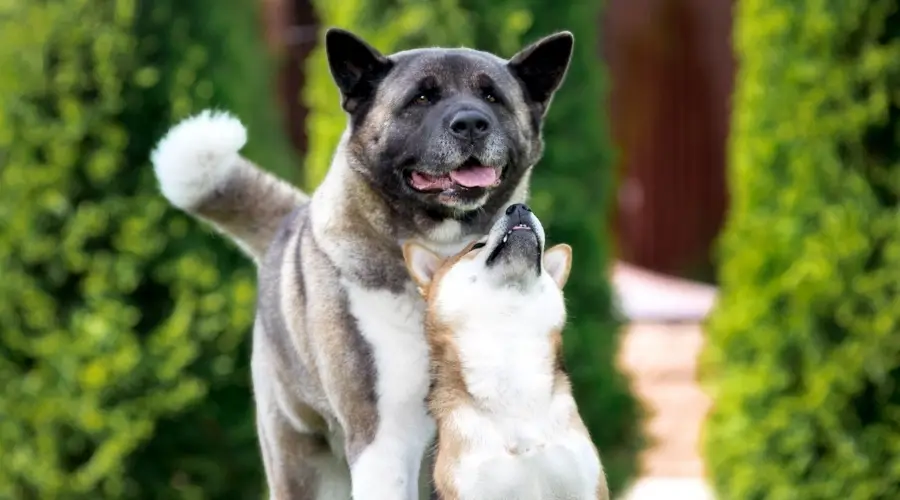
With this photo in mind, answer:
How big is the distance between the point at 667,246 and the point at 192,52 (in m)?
7.24

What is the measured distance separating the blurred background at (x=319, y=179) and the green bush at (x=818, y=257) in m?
0.01

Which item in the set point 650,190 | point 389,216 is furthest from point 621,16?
point 389,216

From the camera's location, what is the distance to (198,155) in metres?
3.93

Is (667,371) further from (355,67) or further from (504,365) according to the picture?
(504,365)

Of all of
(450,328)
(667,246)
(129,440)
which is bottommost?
(667,246)

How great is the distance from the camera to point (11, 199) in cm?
623

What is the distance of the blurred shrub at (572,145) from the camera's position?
244 inches

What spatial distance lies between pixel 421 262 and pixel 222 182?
1.05 metres

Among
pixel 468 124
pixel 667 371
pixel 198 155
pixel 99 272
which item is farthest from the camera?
pixel 667 371

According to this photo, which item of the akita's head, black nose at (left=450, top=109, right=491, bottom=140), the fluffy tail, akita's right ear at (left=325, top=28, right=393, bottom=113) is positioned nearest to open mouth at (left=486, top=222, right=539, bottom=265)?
the akita's head

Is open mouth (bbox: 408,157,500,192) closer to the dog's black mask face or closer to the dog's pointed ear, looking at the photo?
the dog's black mask face

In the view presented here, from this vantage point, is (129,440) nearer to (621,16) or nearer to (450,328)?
(450,328)

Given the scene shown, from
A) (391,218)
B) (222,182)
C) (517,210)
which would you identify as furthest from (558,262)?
(222,182)

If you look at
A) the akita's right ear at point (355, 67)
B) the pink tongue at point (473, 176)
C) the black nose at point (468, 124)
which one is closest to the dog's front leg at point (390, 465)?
the pink tongue at point (473, 176)
